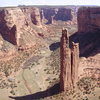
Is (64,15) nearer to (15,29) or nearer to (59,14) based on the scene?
(59,14)

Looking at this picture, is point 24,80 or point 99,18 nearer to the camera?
point 24,80

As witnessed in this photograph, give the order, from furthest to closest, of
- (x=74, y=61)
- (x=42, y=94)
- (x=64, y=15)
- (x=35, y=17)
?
(x=64, y=15)
(x=35, y=17)
(x=42, y=94)
(x=74, y=61)

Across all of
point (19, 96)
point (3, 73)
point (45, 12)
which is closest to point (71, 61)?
point (19, 96)

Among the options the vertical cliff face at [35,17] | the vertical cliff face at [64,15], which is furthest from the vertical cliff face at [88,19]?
the vertical cliff face at [64,15]

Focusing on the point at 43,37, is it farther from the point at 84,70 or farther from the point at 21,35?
the point at 84,70

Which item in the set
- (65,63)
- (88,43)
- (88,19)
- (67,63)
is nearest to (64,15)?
(88,19)

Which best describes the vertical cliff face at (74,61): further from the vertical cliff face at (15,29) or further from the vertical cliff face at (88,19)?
the vertical cliff face at (88,19)
